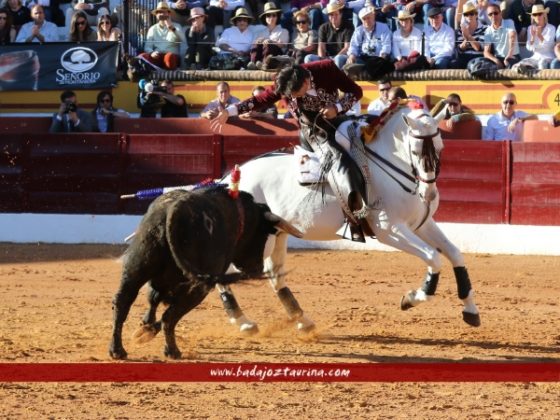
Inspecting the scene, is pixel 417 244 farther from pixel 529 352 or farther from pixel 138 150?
pixel 138 150

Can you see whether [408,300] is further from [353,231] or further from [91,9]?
[91,9]

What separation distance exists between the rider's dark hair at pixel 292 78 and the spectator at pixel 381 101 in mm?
5338

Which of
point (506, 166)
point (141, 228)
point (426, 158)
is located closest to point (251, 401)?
point (141, 228)

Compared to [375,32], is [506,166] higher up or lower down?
lower down

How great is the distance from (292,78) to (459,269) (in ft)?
5.79

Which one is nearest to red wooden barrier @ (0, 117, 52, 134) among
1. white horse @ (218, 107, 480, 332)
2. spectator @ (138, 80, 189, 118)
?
spectator @ (138, 80, 189, 118)

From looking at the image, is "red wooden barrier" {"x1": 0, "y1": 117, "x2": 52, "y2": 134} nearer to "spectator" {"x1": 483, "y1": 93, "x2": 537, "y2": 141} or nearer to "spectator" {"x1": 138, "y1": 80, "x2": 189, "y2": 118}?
"spectator" {"x1": 138, "y1": 80, "x2": 189, "y2": 118}

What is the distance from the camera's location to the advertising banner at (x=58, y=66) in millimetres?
15852

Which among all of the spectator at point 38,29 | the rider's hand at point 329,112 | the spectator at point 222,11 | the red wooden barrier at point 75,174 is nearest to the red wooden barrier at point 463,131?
the red wooden barrier at point 75,174

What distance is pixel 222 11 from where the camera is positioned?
54.3 feet

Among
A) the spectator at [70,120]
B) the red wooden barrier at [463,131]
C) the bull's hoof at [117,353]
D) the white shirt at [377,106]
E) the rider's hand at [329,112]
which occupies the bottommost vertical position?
the spectator at [70,120]

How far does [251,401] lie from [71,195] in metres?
8.12

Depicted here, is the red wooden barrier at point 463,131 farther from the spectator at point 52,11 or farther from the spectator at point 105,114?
the spectator at point 52,11

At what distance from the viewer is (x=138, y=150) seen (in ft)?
46.4
